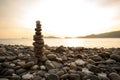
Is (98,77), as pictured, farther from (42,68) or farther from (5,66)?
(5,66)

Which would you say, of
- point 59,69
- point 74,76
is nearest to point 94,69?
point 74,76

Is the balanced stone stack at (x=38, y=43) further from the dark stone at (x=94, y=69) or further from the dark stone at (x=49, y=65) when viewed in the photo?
the dark stone at (x=94, y=69)

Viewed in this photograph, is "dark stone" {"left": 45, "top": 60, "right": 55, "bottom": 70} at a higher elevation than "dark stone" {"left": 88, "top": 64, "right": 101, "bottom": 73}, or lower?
higher

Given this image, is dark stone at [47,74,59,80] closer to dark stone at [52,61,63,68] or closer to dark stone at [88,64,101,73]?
dark stone at [52,61,63,68]

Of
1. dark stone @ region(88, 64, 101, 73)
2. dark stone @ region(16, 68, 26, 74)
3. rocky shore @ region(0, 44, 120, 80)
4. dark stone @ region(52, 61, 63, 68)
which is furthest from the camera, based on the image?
dark stone @ region(52, 61, 63, 68)

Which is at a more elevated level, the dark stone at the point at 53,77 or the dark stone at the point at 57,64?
the dark stone at the point at 57,64

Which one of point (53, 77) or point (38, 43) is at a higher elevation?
point (38, 43)

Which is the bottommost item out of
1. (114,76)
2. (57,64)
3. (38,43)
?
(114,76)

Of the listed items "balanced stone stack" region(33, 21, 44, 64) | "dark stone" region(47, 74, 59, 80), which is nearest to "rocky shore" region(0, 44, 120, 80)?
"dark stone" region(47, 74, 59, 80)

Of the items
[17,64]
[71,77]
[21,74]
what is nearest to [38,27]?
[17,64]

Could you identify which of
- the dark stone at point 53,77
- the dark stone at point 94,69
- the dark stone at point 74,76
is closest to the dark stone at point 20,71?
the dark stone at point 53,77

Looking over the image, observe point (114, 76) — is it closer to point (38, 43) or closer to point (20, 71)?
point (20, 71)

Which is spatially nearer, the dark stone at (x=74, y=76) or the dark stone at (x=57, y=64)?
the dark stone at (x=74, y=76)

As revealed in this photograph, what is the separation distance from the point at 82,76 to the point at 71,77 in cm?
43
